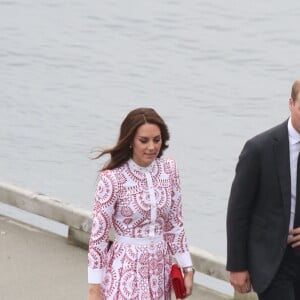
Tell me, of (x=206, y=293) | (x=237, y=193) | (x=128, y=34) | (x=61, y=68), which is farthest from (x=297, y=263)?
(x=128, y=34)

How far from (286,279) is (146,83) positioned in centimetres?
1040

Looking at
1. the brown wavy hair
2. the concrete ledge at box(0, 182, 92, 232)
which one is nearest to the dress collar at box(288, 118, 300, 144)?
the brown wavy hair

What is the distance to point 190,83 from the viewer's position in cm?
1714

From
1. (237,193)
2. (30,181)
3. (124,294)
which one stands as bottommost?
(30,181)

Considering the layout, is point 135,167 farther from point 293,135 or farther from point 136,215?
point 293,135

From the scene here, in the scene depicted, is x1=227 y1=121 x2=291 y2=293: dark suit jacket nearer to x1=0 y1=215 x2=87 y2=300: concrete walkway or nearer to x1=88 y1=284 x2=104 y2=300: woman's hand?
x1=88 y1=284 x2=104 y2=300: woman's hand

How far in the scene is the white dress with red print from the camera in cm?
679

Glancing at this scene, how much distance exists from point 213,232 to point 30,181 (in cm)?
235

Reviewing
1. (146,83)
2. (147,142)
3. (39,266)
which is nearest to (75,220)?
(39,266)

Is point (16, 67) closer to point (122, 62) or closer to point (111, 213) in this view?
point (122, 62)

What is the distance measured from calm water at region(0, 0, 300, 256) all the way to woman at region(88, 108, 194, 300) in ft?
13.4

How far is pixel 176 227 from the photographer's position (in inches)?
274

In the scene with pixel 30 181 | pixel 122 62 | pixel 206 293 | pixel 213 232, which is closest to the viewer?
pixel 206 293

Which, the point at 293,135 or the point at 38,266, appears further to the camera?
the point at 38,266
